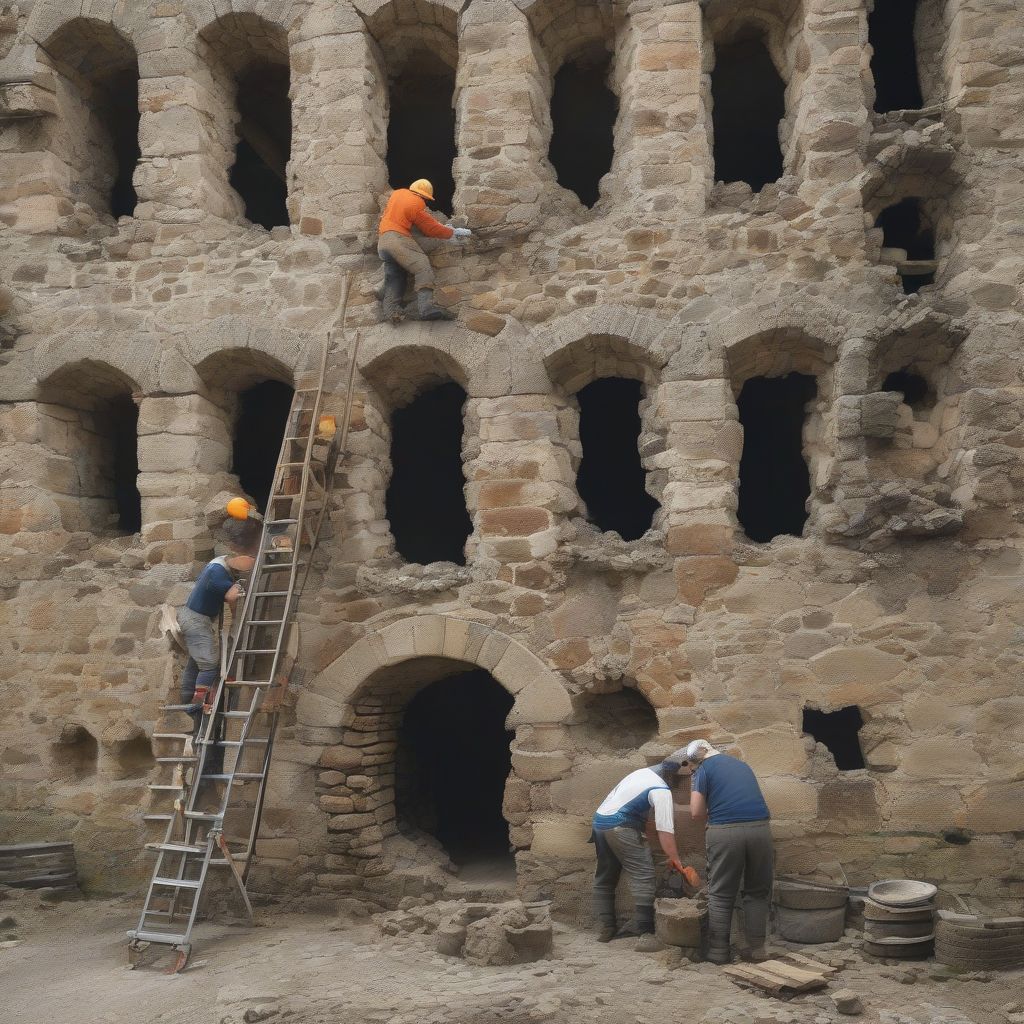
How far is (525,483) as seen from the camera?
25.1 ft

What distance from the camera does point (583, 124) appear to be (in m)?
10.2

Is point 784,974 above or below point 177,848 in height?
below

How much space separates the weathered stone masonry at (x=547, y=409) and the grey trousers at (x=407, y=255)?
29cm

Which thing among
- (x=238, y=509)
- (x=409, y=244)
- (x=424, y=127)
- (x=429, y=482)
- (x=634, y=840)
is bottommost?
(x=634, y=840)

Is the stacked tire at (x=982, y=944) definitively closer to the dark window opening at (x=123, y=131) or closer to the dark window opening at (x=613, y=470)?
the dark window opening at (x=613, y=470)

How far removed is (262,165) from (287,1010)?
921cm

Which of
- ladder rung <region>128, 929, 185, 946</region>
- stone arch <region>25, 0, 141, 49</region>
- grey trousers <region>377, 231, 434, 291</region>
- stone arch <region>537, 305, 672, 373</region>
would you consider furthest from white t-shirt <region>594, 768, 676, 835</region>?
stone arch <region>25, 0, 141, 49</region>

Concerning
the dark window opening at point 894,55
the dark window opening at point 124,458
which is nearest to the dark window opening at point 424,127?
the dark window opening at point 124,458

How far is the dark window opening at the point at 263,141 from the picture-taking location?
31.6 feet

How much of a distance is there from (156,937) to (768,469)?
7410 mm

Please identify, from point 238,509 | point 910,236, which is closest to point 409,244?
point 238,509

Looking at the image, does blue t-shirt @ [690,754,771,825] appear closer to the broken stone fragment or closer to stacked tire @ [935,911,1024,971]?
the broken stone fragment

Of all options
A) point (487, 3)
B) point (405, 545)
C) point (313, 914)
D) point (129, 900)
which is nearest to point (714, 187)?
point (487, 3)

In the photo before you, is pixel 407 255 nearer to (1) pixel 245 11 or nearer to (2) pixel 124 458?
(1) pixel 245 11
